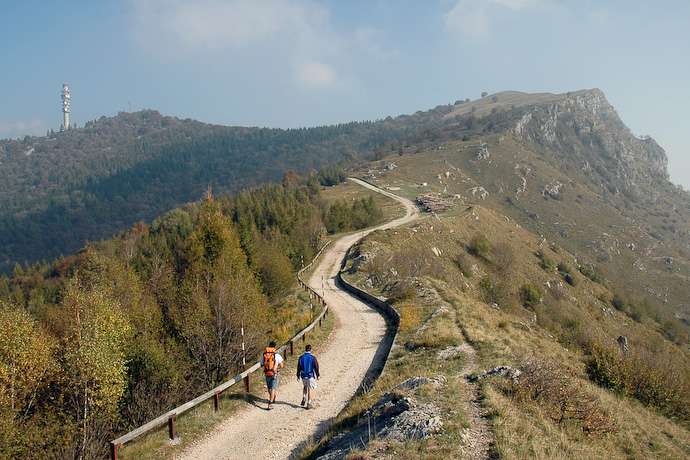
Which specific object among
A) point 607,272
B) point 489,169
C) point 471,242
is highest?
point 489,169

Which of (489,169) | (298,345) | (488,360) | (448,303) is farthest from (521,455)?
(489,169)

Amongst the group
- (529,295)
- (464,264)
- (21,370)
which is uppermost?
(21,370)

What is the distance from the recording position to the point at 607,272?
85438mm

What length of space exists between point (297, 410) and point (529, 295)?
1790 inches

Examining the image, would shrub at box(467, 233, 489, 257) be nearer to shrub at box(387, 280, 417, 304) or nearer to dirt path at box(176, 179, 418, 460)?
shrub at box(387, 280, 417, 304)

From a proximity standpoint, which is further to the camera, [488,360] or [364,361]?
[364,361]

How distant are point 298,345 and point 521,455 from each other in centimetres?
1177

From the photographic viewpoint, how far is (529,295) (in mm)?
50125

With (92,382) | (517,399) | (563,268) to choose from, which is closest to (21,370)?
(92,382)

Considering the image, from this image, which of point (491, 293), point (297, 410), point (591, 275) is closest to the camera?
point (297, 410)

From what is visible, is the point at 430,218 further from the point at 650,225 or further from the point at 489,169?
the point at 650,225

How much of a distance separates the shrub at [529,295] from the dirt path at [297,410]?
33486 mm

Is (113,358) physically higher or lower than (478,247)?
higher

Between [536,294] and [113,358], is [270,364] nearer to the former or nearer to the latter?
[113,358]
